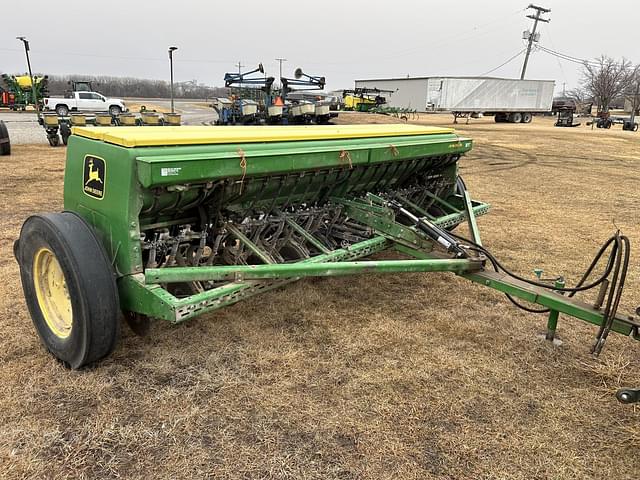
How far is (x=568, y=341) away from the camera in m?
3.17

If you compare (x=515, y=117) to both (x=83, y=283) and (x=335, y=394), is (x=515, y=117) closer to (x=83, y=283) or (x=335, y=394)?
(x=335, y=394)

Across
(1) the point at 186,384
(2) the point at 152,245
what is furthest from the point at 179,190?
(1) the point at 186,384

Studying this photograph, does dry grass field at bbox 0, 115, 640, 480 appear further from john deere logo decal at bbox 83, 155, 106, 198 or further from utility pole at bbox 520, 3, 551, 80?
utility pole at bbox 520, 3, 551, 80

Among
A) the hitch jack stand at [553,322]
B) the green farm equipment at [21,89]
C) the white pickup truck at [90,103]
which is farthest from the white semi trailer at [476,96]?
the hitch jack stand at [553,322]

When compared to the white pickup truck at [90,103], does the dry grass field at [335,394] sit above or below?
below

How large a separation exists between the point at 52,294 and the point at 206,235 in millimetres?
915

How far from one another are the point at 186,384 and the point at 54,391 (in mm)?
625

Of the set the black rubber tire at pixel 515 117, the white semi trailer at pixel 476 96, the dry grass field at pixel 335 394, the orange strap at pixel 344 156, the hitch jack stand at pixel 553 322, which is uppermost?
the white semi trailer at pixel 476 96

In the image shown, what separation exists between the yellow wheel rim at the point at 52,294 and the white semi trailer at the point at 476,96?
27552mm

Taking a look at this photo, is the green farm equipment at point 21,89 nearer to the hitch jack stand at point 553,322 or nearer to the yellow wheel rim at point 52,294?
the yellow wheel rim at point 52,294

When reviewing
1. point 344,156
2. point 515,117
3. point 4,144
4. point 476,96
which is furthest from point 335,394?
point 515,117

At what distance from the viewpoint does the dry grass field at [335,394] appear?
210cm

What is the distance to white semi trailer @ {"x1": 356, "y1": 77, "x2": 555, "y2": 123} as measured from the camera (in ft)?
91.6

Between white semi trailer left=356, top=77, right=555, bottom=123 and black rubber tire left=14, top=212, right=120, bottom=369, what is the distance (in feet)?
90.8
